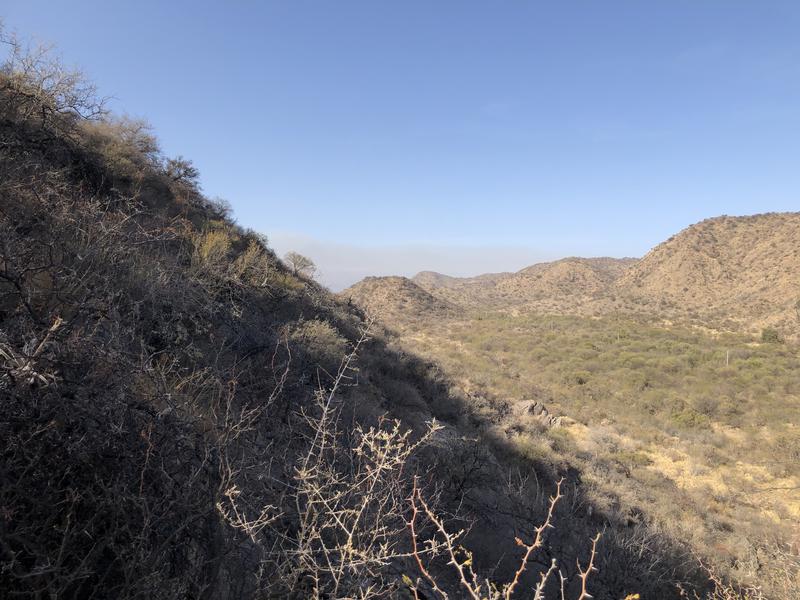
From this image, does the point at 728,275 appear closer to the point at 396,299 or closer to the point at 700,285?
the point at 700,285

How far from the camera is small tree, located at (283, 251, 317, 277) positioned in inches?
715

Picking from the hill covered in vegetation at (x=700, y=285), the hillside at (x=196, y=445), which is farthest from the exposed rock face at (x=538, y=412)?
the hill covered in vegetation at (x=700, y=285)

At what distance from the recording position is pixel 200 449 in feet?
9.02

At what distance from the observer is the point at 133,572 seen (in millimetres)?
1880

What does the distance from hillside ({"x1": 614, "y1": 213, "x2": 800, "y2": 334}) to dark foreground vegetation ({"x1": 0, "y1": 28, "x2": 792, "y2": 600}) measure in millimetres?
32647

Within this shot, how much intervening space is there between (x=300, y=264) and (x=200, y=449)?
53.3 feet

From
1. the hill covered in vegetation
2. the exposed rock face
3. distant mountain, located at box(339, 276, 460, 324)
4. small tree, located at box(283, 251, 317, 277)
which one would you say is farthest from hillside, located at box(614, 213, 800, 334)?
small tree, located at box(283, 251, 317, 277)

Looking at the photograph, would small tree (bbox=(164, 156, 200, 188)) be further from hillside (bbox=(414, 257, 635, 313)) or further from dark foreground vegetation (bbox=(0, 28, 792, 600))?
hillside (bbox=(414, 257, 635, 313))

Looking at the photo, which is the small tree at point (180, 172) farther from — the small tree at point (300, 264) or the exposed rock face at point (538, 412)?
the exposed rock face at point (538, 412)

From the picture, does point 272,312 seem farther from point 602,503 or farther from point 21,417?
point 602,503

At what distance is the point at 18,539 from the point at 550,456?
440 inches

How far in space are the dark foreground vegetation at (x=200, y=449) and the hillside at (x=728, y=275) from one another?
3265 cm

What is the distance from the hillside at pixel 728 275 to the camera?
33625mm

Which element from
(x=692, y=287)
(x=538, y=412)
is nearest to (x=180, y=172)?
(x=538, y=412)
